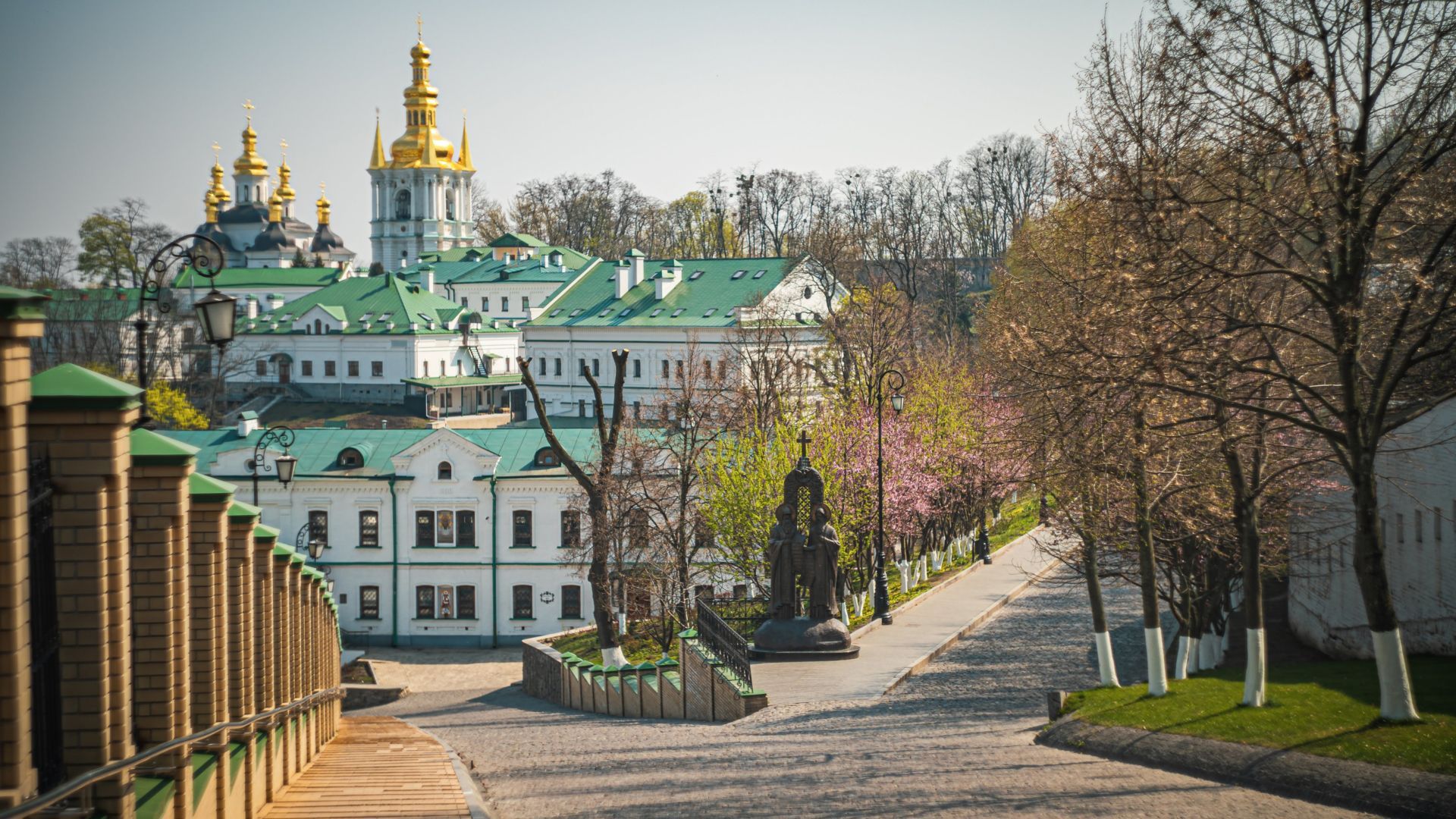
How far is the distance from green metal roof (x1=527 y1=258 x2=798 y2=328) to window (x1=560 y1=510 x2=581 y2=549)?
34.2 meters

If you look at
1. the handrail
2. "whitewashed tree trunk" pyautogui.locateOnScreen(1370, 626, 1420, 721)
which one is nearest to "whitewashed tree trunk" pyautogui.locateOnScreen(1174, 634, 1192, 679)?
"whitewashed tree trunk" pyautogui.locateOnScreen(1370, 626, 1420, 721)

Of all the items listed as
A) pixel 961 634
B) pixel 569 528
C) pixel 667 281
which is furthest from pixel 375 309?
pixel 961 634

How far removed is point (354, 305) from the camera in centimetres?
9550

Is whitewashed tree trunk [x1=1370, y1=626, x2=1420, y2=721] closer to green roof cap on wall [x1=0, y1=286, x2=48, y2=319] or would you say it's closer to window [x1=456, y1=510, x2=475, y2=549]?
green roof cap on wall [x1=0, y1=286, x2=48, y2=319]

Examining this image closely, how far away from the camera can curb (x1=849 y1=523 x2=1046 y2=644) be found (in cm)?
2875

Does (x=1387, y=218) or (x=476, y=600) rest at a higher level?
(x=1387, y=218)

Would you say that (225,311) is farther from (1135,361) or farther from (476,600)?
(476,600)

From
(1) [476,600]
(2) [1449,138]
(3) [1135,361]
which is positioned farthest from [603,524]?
(2) [1449,138]

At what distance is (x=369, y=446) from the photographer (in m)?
43.9

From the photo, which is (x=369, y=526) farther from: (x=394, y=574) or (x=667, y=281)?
(x=667, y=281)

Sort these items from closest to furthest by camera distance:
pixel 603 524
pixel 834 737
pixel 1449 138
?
1. pixel 1449 138
2. pixel 834 737
3. pixel 603 524

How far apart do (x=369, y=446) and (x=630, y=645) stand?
13.0 meters

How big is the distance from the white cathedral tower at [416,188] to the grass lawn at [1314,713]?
4860 inches

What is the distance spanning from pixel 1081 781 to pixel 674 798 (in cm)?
352
